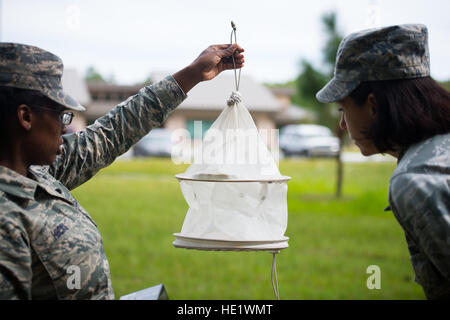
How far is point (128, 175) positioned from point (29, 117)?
1782 cm

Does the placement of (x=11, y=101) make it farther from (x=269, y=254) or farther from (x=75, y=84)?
(x=75, y=84)

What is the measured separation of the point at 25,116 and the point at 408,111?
5.24 feet

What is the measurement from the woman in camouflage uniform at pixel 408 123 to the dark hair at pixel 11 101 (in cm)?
127

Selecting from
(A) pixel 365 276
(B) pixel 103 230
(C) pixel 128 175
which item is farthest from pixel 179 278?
(C) pixel 128 175

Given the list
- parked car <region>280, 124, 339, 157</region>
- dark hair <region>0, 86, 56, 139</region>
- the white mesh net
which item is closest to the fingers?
the white mesh net

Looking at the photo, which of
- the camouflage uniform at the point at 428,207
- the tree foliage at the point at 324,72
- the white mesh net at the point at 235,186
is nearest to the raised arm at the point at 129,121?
the white mesh net at the point at 235,186

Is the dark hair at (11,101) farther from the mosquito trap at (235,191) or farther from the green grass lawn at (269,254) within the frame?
the green grass lawn at (269,254)

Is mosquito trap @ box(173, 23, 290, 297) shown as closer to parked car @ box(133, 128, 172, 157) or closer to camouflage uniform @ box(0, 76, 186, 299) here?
camouflage uniform @ box(0, 76, 186, 299)

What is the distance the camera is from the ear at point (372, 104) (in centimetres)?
224

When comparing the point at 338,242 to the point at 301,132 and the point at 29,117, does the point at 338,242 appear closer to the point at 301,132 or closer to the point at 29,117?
the point at 29,117

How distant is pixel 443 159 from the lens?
6.69 ft

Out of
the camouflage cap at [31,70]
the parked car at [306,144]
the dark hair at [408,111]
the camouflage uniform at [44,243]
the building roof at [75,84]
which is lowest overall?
the parked car at [306,144]

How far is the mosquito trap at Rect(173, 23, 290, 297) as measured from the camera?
2.65m

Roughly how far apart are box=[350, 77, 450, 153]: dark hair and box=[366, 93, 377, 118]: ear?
20 mm
